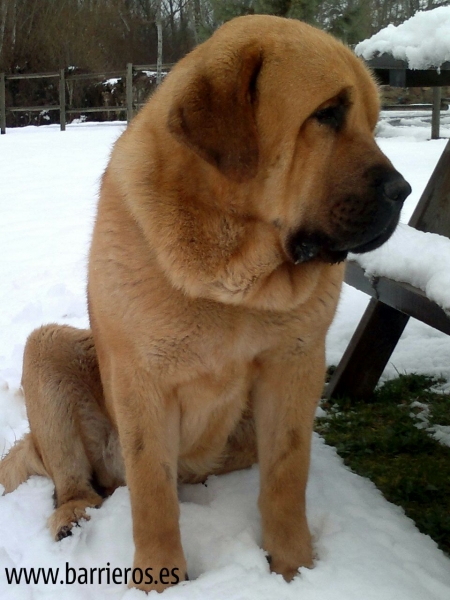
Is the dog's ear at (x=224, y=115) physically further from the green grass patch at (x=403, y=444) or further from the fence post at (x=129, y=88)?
the fence post at (x=129, y=88)

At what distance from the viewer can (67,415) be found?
8.32 ft

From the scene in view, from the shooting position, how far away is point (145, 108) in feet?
7.44

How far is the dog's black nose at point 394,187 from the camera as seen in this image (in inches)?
74.3

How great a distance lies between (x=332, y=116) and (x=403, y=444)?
168 cm

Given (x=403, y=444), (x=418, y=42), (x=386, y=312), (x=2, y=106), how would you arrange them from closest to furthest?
(x=418, y=42), (x=403, y=444), (x=386, y=312), (x=2, y=106)

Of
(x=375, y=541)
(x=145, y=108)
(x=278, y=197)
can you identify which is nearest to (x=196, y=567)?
(x=375, y=541)

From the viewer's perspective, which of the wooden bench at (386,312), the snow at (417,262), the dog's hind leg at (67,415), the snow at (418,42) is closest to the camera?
the snow at (417,262)

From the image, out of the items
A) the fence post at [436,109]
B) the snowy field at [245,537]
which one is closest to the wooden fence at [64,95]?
the fence post at [436,109]

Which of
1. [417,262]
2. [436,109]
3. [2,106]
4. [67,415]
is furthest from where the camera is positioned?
[2,106]

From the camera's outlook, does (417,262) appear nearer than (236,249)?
No

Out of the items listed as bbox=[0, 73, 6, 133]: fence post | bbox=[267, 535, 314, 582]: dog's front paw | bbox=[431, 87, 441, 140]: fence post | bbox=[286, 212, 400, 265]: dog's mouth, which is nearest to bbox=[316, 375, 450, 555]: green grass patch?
bbox=[267, 535, 314, 582]: dog's front paw

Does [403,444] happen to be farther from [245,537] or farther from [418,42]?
[418,42]

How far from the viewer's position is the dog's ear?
1.82 m

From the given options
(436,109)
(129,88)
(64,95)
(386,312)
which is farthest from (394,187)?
(64,95)
